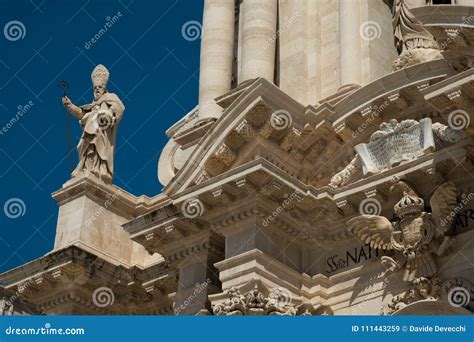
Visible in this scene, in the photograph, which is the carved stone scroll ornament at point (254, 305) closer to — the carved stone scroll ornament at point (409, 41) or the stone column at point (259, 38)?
the carved stone scroll ornament at point (409, 41)

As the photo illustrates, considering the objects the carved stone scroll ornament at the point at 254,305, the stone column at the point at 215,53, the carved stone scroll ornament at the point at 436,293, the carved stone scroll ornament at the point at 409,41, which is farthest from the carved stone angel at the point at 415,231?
the stone column at the point at 215,53

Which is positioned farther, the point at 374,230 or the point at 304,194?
the point at 304,194

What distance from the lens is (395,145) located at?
622 inches

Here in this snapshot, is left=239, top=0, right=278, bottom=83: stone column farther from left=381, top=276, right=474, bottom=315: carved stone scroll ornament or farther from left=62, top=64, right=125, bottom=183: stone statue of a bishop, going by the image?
left=381, top=276, right=474, bottom=315: carved stone scroll ornament

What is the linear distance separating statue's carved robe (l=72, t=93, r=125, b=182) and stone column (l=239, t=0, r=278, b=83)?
2.15 metres

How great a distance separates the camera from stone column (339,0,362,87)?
18.3m

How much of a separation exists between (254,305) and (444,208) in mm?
2622

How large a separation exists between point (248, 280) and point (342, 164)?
92.5 inches

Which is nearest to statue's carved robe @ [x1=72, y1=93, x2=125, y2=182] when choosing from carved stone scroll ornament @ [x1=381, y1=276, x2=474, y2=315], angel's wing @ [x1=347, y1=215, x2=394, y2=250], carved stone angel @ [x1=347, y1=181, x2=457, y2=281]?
angel's wing @ [x1=347, y1=215, x2=394, y2=250]

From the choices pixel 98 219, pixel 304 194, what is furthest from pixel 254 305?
pixel 98 219

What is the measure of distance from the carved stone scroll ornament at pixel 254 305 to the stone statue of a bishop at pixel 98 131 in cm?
463

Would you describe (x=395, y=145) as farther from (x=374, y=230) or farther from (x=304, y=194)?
(x=304, y=194)

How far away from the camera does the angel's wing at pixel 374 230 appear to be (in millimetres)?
15344

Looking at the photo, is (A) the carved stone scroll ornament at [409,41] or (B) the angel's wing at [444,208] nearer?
(B) the angel's wing at [444,208]
